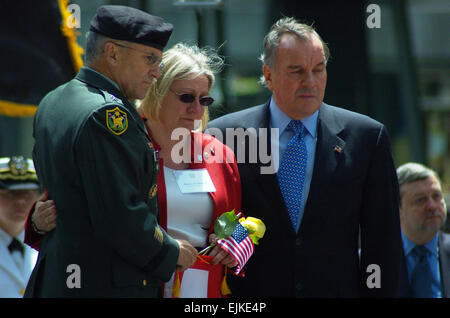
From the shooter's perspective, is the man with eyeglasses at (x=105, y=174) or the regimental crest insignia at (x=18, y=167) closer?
the man with eyeglasses at (x=105, y=174)

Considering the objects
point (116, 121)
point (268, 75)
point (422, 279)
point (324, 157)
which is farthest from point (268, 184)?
point (422, 279)

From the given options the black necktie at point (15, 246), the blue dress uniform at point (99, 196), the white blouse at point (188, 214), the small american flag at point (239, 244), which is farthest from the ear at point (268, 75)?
the black necktie at point (15, 246)

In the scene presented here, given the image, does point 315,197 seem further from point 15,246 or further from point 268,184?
point 15,246

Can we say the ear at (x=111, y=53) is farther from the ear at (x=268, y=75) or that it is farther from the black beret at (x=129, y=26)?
the ear at (x=268, y=75)

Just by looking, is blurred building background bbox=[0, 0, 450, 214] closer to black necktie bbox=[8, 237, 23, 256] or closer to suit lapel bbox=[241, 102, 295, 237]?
suit lapel bbox=[241, 102, 295, 237]

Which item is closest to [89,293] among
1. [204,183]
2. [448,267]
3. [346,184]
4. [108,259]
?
[108,259]

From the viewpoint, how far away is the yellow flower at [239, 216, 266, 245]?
3.02 metres

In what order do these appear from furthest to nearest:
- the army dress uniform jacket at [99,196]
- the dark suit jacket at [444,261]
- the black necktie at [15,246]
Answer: the black necktie at [15,246]
the dark suit jacket at [444,261]
the army dress uniform jacket at [99,196]

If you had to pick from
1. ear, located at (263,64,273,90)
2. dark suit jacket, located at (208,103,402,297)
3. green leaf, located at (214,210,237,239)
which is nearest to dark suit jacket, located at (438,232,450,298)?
dark suit jacket, located at (208,103,402,297)

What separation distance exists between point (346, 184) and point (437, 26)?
808 centimetres

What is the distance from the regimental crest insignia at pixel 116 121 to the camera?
2.45m

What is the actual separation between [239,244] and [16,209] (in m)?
2.07

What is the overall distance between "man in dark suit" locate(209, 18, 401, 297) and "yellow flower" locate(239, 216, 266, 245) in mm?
192

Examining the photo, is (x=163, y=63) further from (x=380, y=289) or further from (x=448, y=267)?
(x=448, y=267)
